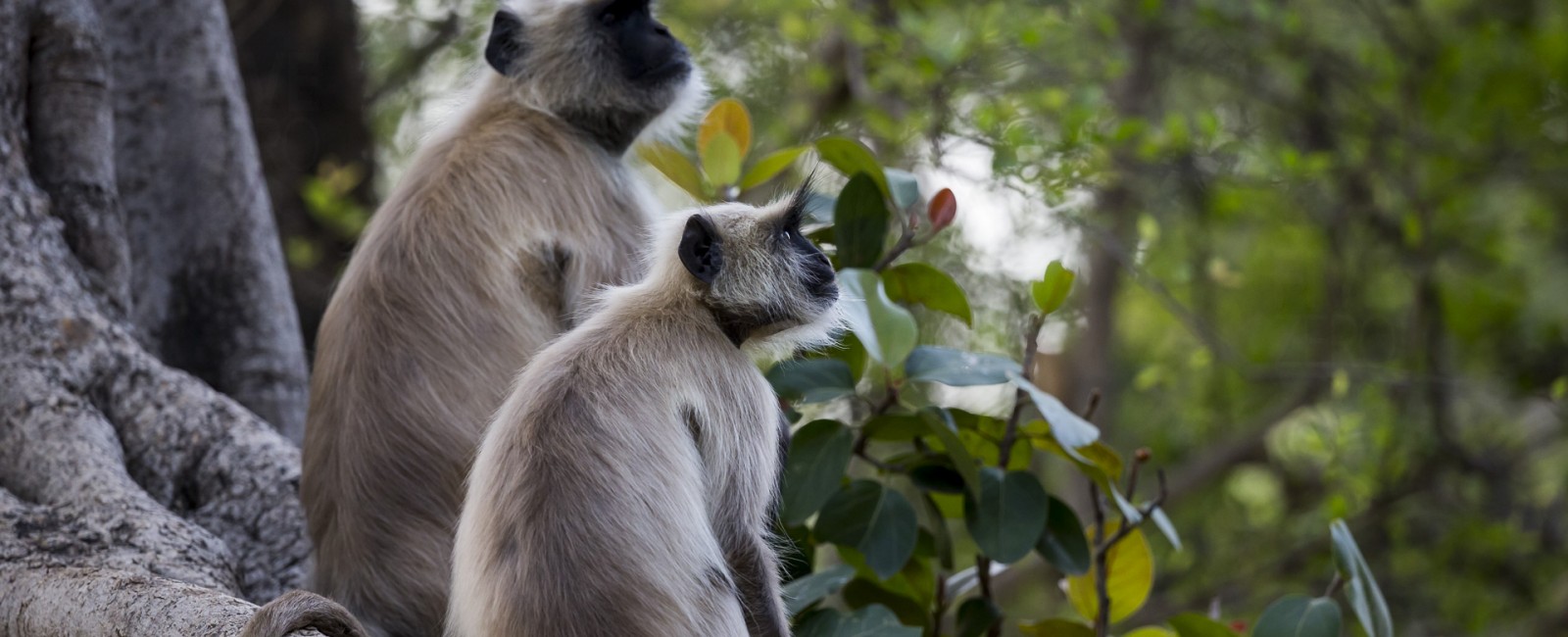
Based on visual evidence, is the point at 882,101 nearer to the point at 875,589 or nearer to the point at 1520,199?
the point at 875,589

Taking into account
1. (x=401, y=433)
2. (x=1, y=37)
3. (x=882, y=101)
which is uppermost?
(x=1, y=37)

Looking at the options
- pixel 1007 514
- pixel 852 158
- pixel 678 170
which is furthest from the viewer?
pixel 678 170

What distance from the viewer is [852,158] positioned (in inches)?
116

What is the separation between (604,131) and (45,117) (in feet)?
4.36

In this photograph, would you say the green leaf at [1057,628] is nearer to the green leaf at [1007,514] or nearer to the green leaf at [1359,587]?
the green leaf at [1007,514]

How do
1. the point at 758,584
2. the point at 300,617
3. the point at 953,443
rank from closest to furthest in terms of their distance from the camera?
the point at 300,617
the point at 758,584
the point at 953,443

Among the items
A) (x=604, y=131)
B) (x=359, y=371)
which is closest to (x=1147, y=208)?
(x=604, y=131)

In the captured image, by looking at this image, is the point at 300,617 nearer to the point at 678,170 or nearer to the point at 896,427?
the point at 896,427

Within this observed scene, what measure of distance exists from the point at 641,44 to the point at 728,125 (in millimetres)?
698

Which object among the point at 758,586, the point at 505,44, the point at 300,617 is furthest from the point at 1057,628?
the point at 505,44

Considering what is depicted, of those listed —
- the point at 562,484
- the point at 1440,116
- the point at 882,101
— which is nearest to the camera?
the point at 562,484

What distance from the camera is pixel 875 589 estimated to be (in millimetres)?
2957

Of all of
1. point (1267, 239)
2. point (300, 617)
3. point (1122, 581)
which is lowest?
point (1267, 239)

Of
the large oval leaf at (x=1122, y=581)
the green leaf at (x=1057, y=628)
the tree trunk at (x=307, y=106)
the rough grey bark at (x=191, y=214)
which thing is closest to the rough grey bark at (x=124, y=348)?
the rough grey bark at (x=191, y=214)
